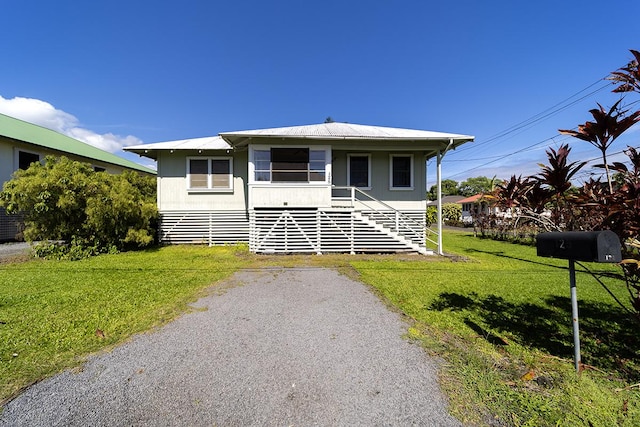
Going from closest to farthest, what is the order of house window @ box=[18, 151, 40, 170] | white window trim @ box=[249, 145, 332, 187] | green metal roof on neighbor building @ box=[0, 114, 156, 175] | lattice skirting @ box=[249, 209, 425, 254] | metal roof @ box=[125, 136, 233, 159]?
lattice skirting @ box=[249, 209, 425, 254]
white window trim @ box=[249, 145, 332, 187]
metal roof @ box=[125, 136, 233, 159]
house window @ box=[18, 151, 40, 170]
green metal roof on neighbor building @ box=[0, 114, 156, 175]

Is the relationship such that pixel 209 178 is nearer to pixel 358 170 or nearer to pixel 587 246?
pixel 358 170

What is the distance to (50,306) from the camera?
4.41 metres

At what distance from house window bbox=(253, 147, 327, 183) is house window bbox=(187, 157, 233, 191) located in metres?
2.58

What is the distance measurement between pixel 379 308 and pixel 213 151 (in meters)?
10.4

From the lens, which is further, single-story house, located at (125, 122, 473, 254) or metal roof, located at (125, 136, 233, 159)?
metal roof, located at (125, 136, 233, 159)

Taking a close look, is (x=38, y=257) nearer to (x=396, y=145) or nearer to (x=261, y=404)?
(x=261, y=404)

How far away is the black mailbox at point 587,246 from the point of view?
2.06 metres

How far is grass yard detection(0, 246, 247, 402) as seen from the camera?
2875 mm

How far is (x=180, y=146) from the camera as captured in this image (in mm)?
12039

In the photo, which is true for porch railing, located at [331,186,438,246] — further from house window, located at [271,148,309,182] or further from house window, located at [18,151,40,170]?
house window, located at [18,151,40,170]

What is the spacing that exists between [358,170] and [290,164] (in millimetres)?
2933

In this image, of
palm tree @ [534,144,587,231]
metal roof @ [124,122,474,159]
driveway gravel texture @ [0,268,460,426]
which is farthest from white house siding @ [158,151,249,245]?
palm tree @ [534,144,587,231]

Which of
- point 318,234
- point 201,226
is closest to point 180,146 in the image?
point 201,226

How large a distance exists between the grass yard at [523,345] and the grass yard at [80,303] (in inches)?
142
